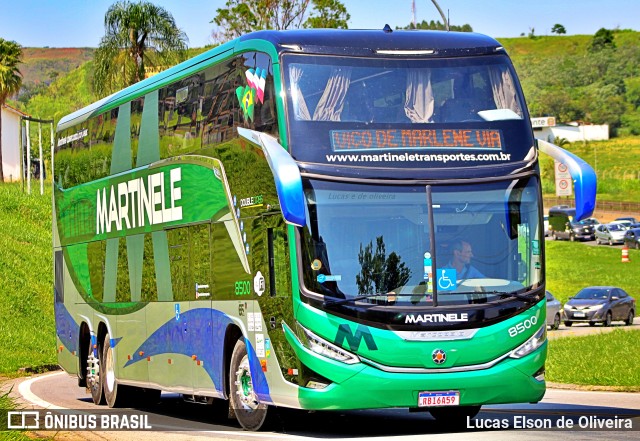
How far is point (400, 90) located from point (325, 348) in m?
3.03

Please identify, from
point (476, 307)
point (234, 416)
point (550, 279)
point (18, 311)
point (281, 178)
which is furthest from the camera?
point (550, 279)

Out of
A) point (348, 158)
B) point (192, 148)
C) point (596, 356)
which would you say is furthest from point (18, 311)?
point (348, 158)

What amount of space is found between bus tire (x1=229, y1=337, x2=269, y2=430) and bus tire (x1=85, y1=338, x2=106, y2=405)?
6.73m

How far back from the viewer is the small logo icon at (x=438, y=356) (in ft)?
43.1

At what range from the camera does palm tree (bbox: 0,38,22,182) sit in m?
69.2

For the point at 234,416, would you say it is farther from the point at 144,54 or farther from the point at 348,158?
the point at 144,54

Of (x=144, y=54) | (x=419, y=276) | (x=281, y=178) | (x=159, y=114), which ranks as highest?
(x=144, y=54)

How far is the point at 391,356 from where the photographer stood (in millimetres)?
13039

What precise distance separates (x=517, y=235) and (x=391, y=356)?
195 cm

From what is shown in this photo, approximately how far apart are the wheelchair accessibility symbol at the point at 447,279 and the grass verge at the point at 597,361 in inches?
268

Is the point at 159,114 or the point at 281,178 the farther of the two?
the point at 159,114

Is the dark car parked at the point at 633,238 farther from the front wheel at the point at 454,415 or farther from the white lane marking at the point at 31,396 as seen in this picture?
the front wheel at the point at 454,415

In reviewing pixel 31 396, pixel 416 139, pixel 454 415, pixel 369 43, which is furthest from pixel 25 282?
pixel 416 139

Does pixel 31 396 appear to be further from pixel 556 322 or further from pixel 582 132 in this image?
pixel 582 132
